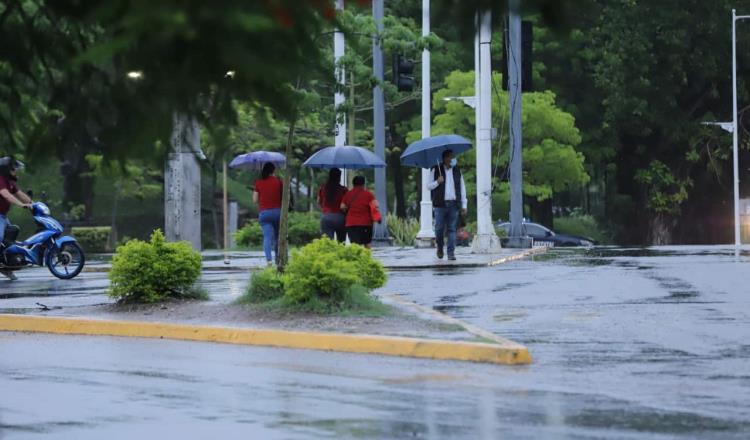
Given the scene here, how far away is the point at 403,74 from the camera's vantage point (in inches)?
1455

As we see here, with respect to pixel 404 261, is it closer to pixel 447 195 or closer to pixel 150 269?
→ pixel 447 195

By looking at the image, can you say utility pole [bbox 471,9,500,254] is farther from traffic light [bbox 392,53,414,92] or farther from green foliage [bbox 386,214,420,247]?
green foliage [bbox 386,214,420,247]

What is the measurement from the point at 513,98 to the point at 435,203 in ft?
35.7

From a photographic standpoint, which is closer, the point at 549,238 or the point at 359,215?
the point at 359,215

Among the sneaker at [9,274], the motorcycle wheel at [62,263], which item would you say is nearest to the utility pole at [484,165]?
the motorcycle wheel at [62,263]

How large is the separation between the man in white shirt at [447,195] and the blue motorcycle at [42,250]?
5895mm

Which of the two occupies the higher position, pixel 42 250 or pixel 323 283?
pixel 42 250

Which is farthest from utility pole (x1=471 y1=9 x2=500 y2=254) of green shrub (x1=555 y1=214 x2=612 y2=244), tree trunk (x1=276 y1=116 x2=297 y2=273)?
green shrub (x1=555 y1=214 x2=612 y2=244)

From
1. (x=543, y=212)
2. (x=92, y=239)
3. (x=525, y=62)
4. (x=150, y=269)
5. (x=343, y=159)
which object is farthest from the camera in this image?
(x=543, y=212)

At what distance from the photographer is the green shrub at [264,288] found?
16250 mm

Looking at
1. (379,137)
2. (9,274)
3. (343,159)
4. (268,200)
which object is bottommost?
(9,274)

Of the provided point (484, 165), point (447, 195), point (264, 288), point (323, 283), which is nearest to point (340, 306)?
point (323, 283)

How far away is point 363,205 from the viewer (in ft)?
80.8

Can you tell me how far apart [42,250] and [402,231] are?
74.9 feet
